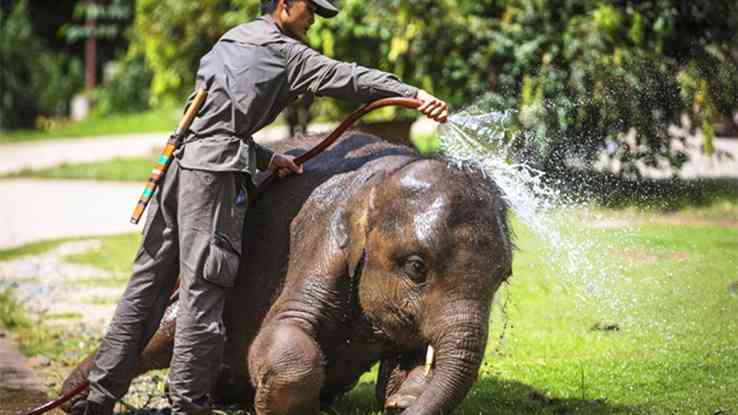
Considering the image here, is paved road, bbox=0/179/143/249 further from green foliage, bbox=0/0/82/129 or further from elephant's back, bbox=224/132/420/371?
green foliage, bbox=0/0/82/129

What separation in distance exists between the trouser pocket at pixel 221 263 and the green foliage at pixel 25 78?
23030 mm

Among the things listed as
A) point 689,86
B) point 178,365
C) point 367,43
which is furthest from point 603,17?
point 178,365

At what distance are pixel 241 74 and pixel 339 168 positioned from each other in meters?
0.74

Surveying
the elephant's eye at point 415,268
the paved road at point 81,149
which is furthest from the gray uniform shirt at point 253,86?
the paved road at point 81,149

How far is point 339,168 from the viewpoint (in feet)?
20.5

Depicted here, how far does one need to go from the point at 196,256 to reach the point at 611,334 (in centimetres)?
370

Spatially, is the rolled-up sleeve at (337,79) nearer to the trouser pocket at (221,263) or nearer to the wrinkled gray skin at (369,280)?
the wrinkled gray skin at (369,280)

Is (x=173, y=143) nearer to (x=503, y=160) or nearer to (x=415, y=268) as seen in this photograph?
(x=415, y=268)

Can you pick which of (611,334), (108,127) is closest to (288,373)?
(611,334)

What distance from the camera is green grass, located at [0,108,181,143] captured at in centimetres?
2603

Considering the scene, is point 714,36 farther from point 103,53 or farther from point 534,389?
point 103,53

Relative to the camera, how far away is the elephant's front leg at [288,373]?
561cm

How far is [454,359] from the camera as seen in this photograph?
5.41 metres

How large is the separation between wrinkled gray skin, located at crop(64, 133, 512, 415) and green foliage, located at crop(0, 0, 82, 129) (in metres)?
22.8
